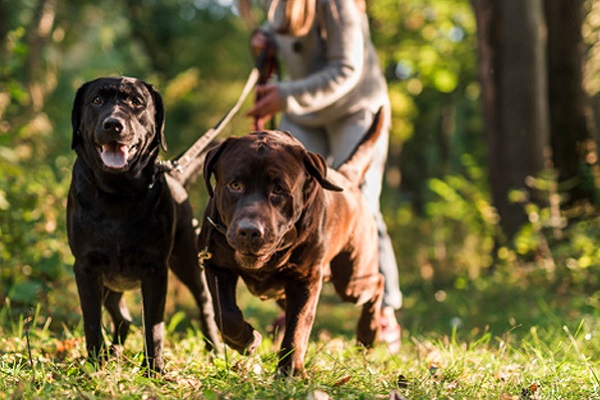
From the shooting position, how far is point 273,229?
294cm

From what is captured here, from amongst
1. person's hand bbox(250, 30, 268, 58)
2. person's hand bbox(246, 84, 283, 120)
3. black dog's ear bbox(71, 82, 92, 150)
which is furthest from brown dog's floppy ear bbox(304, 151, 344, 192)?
person's hand bbox(250, 30, 268, 58)

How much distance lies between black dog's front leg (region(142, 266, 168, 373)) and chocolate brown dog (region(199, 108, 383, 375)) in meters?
0.23

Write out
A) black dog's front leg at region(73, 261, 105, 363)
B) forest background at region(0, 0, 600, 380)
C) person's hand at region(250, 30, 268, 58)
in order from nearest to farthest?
1. black dog's front leg at region(73, 261, 105, 363)
2. person's hand at region(250, 30, 268, 58)
3. forest background at region(0, 0, 600, 380)

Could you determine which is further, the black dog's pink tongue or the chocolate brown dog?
the black dog's pink tongue

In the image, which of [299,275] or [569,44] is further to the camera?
[569,44]

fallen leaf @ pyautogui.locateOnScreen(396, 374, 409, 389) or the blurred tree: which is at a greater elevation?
the blurred tree

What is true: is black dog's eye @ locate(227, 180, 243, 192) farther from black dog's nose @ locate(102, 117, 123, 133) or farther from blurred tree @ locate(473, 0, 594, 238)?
blurred tree @ locate(473, 0, 594, 238)

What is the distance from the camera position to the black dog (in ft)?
10.7

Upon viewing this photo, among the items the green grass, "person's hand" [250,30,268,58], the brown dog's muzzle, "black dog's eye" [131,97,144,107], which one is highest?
"person's hand" [250,30,268,58]

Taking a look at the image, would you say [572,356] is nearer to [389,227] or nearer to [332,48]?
[332,48]

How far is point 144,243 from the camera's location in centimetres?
336

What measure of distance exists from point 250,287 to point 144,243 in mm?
528

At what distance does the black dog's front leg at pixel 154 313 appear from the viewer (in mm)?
3424

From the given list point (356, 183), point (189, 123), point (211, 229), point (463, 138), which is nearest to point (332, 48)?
point (356, 183)
